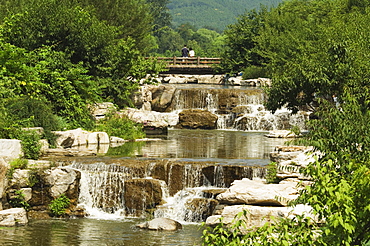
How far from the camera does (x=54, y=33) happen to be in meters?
25.0

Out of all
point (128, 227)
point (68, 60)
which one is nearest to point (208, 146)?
point (68, 60)

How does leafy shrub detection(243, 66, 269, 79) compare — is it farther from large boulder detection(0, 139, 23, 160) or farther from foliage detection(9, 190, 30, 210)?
foliage detection(9, 190, 30, 210)

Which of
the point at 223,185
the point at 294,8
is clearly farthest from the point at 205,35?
the point at 223,185

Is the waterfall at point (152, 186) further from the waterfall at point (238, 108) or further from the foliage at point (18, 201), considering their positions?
the waterfall at point (238, 108)

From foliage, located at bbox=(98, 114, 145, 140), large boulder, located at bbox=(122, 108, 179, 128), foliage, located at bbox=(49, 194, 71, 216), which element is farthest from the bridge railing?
foliage, located at bbox=(49, 194, 71, 216)

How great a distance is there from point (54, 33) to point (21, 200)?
35.7ft

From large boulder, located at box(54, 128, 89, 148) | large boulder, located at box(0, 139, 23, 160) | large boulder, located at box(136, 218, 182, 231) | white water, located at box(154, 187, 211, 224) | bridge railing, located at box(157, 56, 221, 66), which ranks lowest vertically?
large boulder, located at box(136, 218, 182, 231)

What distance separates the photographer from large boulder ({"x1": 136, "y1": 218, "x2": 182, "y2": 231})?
13727mm

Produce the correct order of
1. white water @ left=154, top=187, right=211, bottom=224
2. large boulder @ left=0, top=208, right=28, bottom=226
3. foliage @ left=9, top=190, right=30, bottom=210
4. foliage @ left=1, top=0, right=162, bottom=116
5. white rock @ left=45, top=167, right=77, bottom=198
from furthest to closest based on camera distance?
foliage @ left=1, top=0, right=162, bottom=116 → white rock @ left=45, top=167, right=77, bottom=198 → foliage @ left=9, top=190, right=30, bottom=210 → white water @ left=154, top=187, right=211, bottom=224 → large boulder @ left=0, top=208, right=28, bottom=226

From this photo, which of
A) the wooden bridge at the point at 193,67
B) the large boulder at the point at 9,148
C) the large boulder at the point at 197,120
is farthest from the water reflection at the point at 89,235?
the wooden bridge at the point at 193,67

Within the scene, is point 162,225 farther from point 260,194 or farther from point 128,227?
point 260,194

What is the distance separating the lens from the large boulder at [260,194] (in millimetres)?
13461

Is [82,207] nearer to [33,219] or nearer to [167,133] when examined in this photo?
[33,219]

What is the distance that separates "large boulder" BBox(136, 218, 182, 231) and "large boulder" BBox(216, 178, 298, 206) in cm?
105
